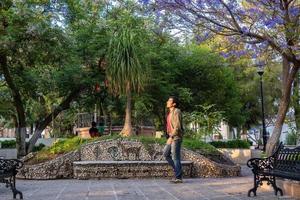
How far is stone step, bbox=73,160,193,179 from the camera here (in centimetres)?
1389

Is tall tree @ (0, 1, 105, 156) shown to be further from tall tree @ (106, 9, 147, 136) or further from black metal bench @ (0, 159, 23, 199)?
black metal bench @ (0, 159, 23, 199)

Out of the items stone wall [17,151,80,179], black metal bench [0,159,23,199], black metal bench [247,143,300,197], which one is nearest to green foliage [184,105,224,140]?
stone wall [17,151,80,179]

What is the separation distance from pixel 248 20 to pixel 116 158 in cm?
571

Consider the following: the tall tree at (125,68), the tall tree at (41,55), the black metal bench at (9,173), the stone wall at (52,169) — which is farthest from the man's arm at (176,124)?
the tall tree at (41,55)

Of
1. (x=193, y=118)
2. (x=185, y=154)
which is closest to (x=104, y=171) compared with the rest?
(x=185, y=154)

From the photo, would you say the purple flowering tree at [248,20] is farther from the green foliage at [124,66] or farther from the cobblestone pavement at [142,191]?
the green foliage at [124,66]

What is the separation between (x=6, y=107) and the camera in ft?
92.2

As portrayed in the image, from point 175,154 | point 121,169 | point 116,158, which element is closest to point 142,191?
point 175,154

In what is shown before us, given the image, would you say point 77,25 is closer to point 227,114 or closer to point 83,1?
point 83,1

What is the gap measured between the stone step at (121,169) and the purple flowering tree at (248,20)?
349 cm

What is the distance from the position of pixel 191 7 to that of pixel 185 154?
539cm

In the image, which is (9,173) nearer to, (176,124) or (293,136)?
(176,124)

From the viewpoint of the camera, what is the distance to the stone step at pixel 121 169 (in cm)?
1389

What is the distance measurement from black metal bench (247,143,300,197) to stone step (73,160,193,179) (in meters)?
4.12
